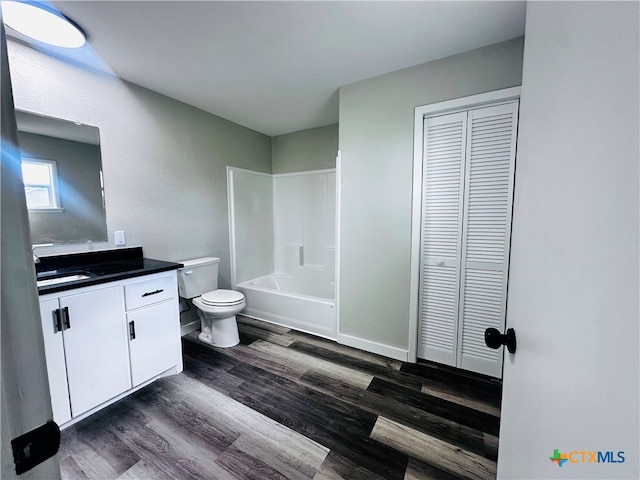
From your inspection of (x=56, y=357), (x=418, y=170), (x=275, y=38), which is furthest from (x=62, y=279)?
(x=418, y=170)

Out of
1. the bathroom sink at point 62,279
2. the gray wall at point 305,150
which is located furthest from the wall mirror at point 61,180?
the gray wall at point 305,150

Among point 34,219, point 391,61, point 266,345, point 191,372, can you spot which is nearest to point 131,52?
point 34,219

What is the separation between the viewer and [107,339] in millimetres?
1553

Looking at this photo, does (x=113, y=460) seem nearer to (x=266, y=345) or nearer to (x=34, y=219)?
→ (x=266, y=345)

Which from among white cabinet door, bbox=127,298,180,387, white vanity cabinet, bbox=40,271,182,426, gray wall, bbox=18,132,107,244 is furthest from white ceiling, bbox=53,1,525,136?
white cabinet door, bbox=127,298,180,387

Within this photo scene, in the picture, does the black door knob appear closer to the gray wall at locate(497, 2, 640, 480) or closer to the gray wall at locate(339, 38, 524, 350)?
the gray wall at locate(497, 2, 640, 480)

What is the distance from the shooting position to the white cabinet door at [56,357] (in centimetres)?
132

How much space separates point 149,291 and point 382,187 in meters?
1.92

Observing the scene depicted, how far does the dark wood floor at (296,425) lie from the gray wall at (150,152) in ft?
3.98

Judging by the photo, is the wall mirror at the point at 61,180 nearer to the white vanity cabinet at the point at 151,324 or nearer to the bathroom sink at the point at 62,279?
the bathroom sink at the point at 62,279

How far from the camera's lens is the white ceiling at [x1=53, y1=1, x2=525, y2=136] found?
137cm

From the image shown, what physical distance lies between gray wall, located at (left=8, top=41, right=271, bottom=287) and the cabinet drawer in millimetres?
609

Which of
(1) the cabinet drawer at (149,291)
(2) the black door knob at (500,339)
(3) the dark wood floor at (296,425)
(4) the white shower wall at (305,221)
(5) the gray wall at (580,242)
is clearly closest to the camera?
(5) the gray wall at (580,242)

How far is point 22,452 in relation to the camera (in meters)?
0.37
